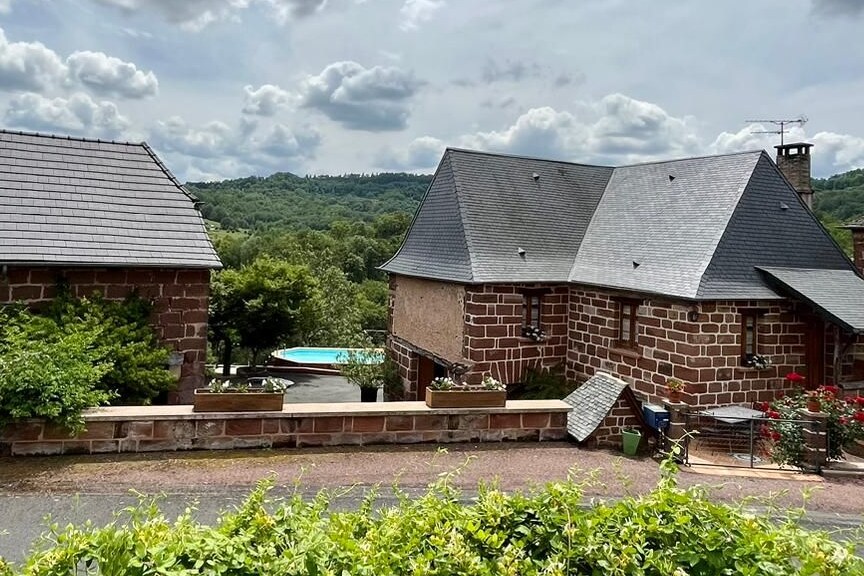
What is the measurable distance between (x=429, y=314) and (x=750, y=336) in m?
8.10

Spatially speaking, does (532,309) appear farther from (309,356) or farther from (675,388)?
(309,356)

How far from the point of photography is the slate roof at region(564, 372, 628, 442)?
28.2 ft

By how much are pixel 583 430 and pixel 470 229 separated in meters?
7.93

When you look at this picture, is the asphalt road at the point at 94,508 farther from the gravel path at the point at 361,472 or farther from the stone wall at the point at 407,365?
the stone wall at the point at 407,365

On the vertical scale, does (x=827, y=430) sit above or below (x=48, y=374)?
below

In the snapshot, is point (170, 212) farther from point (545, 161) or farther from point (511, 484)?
point (545, 161)

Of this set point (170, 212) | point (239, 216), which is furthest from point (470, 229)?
point (239, 216)

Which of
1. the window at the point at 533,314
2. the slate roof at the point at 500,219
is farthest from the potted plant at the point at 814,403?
the slate roof at the point at 500,219

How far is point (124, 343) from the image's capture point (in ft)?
31.9

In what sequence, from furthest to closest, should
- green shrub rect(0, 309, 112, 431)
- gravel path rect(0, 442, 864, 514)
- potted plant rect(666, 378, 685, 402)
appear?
potted plant rect(666, 378, 685, 402)
green shrub rect(0, 309, 112, 431)
gravel path rect(0, 442, 864, 514)

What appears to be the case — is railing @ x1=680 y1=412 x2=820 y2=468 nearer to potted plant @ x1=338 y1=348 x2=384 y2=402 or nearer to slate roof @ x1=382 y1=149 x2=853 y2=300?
slate roof @ x1=382 y1=149 x2=853 y2=300

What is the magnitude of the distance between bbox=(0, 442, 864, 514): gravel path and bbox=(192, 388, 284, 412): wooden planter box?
0.58 metres

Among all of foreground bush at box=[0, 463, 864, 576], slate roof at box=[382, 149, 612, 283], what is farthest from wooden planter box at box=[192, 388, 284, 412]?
slate roof at box=[382, 149, 612, 283]

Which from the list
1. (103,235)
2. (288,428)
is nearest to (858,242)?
(288,428)
